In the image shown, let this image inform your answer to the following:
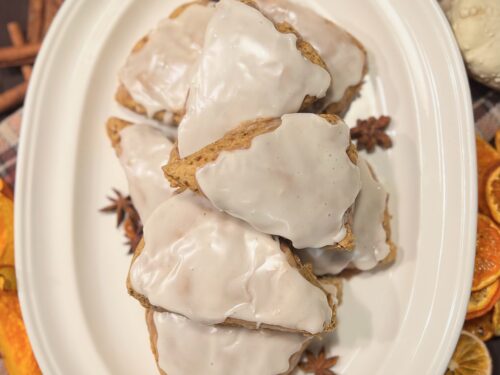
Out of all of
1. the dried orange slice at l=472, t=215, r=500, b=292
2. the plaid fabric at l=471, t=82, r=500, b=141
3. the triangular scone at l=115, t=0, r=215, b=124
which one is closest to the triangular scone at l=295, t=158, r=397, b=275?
the dried orange slice at l=472, t=215, r=500, b=292

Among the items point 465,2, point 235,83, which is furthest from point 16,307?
point 465,2

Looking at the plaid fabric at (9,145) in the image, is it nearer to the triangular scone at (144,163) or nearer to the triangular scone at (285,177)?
the triangular scone at (144,163)

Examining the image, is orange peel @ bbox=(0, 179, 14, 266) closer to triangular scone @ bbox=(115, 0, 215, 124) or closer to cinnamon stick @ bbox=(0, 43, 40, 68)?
cinnamon stick @ bbox=(0, 43, 40, 68)

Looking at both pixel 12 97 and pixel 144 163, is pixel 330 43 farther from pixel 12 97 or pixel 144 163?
pixel 12 97

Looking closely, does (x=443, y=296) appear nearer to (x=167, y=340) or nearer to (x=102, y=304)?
(x=167, y=340)

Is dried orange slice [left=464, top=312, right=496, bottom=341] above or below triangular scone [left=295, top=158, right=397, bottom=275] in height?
below
